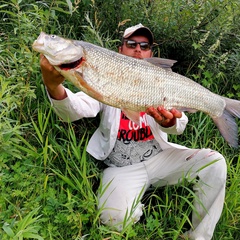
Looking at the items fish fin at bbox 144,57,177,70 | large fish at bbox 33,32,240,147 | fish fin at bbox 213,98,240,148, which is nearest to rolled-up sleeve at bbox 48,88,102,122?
large fish at bbox 33,32,240,147

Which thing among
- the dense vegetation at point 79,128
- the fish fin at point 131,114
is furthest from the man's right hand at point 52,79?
the fish fin at point 131,114

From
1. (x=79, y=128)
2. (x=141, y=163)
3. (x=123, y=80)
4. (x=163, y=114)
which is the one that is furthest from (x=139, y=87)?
(x=79, y=128)

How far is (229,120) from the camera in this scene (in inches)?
112

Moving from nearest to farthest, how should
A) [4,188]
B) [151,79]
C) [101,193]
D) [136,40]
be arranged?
[151,79] < [4,188] < [101,193] < [136,40]

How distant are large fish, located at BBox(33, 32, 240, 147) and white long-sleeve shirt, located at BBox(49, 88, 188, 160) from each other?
29 centimetres

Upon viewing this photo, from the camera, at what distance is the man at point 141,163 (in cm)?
295

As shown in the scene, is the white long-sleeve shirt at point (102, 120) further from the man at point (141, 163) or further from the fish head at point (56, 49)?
the fish head at point (56, 49)

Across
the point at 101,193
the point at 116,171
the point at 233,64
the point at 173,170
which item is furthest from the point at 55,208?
the point at 233,64

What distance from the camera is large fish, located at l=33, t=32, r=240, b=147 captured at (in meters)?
2.21

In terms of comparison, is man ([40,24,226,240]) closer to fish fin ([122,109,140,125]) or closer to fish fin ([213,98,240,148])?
fish fin ([213,98,240,148])

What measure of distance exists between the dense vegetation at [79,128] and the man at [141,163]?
0.35 feet

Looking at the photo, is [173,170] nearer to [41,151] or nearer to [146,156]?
[146,156]

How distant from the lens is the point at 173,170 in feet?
10.6

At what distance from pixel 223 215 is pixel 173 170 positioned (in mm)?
548
